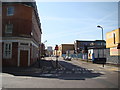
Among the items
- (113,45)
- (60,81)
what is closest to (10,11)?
(60,81)

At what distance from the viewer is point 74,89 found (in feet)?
35.0

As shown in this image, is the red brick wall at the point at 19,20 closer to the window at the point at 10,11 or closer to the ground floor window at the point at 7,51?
the window at the point at 10,11

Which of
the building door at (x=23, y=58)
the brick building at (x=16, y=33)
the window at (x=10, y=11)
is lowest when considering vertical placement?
the building door at (x=23, y=58)

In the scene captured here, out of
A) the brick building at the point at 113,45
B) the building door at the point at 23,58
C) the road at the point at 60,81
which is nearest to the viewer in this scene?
the road at the point at 60,81

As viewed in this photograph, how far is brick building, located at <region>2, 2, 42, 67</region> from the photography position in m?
27.0

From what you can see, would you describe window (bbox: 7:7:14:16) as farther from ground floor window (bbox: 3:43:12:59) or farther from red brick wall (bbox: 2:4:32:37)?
ground floor window (bbox: 3:43:12:59)

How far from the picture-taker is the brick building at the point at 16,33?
2697cm

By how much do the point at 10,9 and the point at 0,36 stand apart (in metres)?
4.85

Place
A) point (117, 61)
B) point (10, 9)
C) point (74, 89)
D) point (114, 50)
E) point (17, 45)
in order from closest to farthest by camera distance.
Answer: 1. point (74, 89)
2. point (17, 45)
3. point (10, 9)
4. point (117, 61)
5. point (114, 50)

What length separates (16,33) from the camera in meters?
27.5

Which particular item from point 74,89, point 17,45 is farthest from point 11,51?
point 74,89

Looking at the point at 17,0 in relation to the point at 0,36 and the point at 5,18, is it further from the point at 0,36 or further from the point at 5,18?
the point at 0,36

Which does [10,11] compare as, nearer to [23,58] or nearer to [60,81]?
[23,58]

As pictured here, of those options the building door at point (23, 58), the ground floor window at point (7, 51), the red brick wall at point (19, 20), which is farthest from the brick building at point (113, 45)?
the ground floor window at point (7, 51)
